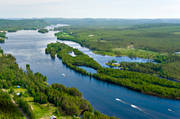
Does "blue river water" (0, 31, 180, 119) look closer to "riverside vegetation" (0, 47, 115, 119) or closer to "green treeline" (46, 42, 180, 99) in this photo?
"green treeline" (46, 42, 180, 99)

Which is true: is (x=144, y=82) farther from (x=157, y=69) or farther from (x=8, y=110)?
(x=8, y=110)

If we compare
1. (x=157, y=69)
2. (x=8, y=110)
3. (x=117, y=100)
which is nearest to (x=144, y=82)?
(x=117, y=100)

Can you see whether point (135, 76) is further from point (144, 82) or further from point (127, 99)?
point (127, 99)

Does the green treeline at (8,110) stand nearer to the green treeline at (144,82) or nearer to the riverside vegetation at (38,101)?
the riverside vegetation at (38,101)

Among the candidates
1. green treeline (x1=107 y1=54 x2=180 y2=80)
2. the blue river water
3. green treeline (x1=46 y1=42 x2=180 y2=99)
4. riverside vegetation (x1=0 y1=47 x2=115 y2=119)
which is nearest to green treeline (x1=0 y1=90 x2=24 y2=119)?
riverside vegetation (x1=0 y1=47 x2=115 y2=119)

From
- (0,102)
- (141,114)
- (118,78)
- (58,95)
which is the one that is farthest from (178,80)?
(0,102)

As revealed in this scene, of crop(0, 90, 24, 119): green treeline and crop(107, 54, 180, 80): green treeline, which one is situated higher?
crop(107, 54, 180, 80): green treeline

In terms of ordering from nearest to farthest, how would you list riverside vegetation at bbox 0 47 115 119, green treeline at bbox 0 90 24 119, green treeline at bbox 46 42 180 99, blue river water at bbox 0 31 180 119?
1. green treeline at bbox 0 90 24 119
2. riverside vegetation at bbox 0 47 115 119
3. blue river water at bbox 0 31 180 119
4. green treeline at bbox 46 42 180 99

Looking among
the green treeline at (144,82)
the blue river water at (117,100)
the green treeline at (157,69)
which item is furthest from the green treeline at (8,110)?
the green treeline at (157,69)

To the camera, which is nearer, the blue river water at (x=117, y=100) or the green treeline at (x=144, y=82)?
the blue river water at (x=117, y=100)
